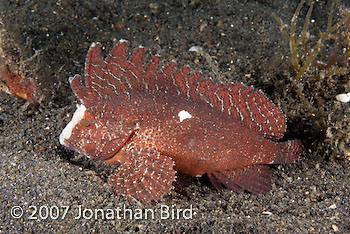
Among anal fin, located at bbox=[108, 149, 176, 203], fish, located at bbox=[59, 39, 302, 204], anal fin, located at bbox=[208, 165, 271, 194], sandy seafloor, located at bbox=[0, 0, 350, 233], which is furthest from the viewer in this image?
anal fin, located at bbox=[208, 165, 271, 194]

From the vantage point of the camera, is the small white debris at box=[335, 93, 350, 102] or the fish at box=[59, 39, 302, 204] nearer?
the fish at box=[59, 39, 302, 204]

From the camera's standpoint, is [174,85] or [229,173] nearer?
[174,85]

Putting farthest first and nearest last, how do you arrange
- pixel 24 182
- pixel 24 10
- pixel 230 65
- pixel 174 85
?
pixel 24 10 < pixel 230 65 < pixel 174 85 < pixel 24 182

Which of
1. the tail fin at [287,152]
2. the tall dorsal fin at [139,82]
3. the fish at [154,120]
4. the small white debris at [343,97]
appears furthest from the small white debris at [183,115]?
the small white debris at [343,97]

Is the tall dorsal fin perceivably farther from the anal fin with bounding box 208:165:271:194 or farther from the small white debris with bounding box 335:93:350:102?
the small white debris with bounding box 335:93:350:102

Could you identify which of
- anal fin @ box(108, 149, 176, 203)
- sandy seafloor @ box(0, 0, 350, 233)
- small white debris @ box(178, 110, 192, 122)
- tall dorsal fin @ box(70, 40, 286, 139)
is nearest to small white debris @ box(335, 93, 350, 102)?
sandy seafloor @ box(0, 0, 350, 233)

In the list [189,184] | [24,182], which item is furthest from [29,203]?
[189,184]

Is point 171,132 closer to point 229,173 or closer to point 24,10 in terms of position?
point 229,173
